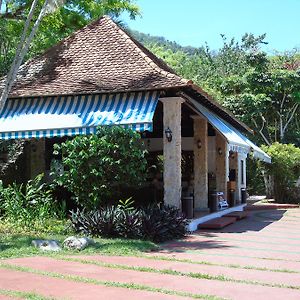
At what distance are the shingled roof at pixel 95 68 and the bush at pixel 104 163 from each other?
1.86 metres

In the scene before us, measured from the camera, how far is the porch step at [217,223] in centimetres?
1630

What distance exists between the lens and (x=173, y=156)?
15.3 m

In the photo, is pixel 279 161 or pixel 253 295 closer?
pixel 253 295

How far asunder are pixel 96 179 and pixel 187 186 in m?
8.32

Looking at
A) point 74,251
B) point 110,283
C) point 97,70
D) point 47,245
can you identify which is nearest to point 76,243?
point 74,251

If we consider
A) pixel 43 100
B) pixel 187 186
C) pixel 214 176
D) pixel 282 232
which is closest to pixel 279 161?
pixel 214 176

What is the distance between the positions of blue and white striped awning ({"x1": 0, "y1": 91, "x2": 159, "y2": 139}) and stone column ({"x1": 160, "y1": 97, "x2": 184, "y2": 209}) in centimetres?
64

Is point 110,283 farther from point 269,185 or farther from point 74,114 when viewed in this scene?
point 269,185

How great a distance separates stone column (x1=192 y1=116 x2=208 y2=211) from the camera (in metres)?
19.5

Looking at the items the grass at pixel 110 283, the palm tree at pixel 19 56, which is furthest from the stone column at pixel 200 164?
the grass at pixel 110 283

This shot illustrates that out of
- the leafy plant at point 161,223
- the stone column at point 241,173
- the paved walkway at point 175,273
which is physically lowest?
the paved walkway at point 175,273

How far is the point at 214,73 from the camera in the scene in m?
42.6

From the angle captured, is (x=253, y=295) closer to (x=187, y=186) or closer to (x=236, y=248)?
(x=236, y=248)

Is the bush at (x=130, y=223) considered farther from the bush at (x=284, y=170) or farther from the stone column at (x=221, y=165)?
the bush at (x=284, y=170)
